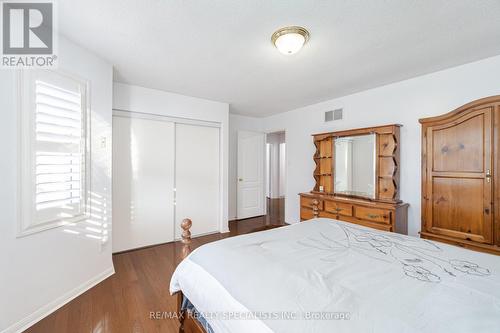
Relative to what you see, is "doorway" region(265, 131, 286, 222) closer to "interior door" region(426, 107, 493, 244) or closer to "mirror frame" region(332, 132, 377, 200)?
"mirror frame" region(332, 132, 377, 200)

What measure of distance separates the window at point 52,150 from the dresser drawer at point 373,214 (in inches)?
126

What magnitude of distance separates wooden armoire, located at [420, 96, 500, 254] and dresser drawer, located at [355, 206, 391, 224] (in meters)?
0.35

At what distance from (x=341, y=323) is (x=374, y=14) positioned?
1952 mm

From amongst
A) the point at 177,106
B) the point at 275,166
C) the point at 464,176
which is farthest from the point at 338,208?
the point at 275,166

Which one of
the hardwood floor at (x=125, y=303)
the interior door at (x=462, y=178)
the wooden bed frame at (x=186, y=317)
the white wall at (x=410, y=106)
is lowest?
the hardwood floor at (x=125, y=303)

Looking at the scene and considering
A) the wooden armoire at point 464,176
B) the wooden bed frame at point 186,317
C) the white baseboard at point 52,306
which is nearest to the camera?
the wooden bed frame at point 186,317

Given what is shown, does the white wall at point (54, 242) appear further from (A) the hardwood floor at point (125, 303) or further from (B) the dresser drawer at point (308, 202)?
(B) the dresser drawer at point (308, 202)

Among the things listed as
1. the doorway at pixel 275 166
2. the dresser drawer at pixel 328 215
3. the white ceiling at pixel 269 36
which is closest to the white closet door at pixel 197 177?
the white ceiling at pixel 269 36

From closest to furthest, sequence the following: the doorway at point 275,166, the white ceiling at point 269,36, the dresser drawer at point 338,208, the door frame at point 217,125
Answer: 1. the white ceiling at point 269,36
2. the dresser drawer at point 338,208
3. the door frame at point 217,125
4. the doorway at point 275,166

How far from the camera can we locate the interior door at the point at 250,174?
4856 millimetres

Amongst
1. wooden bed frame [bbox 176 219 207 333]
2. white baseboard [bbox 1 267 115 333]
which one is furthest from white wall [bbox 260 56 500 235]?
white baseboard [bbox 1 267 115 333]

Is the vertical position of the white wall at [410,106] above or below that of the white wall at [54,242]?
above

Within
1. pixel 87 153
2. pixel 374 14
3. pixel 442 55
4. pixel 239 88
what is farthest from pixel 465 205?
pixel 87 153

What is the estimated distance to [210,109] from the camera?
3.88 metres
